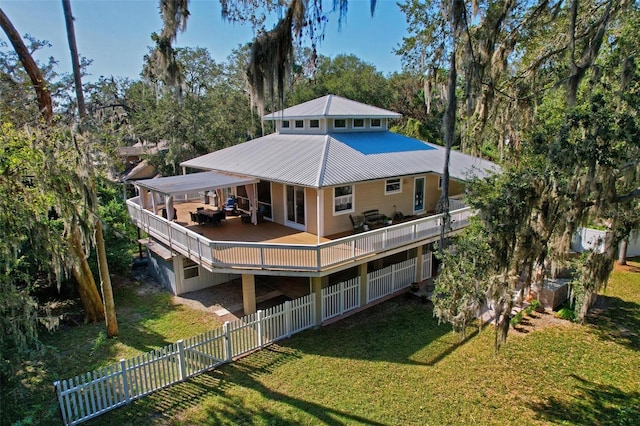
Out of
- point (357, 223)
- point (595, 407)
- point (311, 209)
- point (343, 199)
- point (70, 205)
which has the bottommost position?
point (595, 407)

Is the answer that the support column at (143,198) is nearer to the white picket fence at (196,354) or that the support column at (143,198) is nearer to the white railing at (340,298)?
the white picket fence at (196,354)

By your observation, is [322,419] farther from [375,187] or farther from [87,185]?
[375,187]

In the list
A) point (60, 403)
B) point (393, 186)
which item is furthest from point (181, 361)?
point (393, 186)

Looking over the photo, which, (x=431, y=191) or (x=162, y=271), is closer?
(x=162, y=271)

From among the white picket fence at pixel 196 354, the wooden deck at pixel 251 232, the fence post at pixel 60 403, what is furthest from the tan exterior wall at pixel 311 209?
the fence post at pixel 60 403

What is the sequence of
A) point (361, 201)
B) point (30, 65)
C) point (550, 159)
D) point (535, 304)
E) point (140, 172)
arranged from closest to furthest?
point (550, 159)
point (30, 65)
point (535, 304)
point (361, 201)
point (140, 172)

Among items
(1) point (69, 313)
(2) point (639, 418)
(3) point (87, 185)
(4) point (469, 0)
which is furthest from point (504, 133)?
(1) point (69, 313)

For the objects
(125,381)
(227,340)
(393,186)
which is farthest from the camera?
(393,186)

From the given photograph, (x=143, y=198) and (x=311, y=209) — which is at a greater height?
(x=143, y=198)

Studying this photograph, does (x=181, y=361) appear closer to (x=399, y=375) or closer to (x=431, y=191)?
(x=399, y=375)
